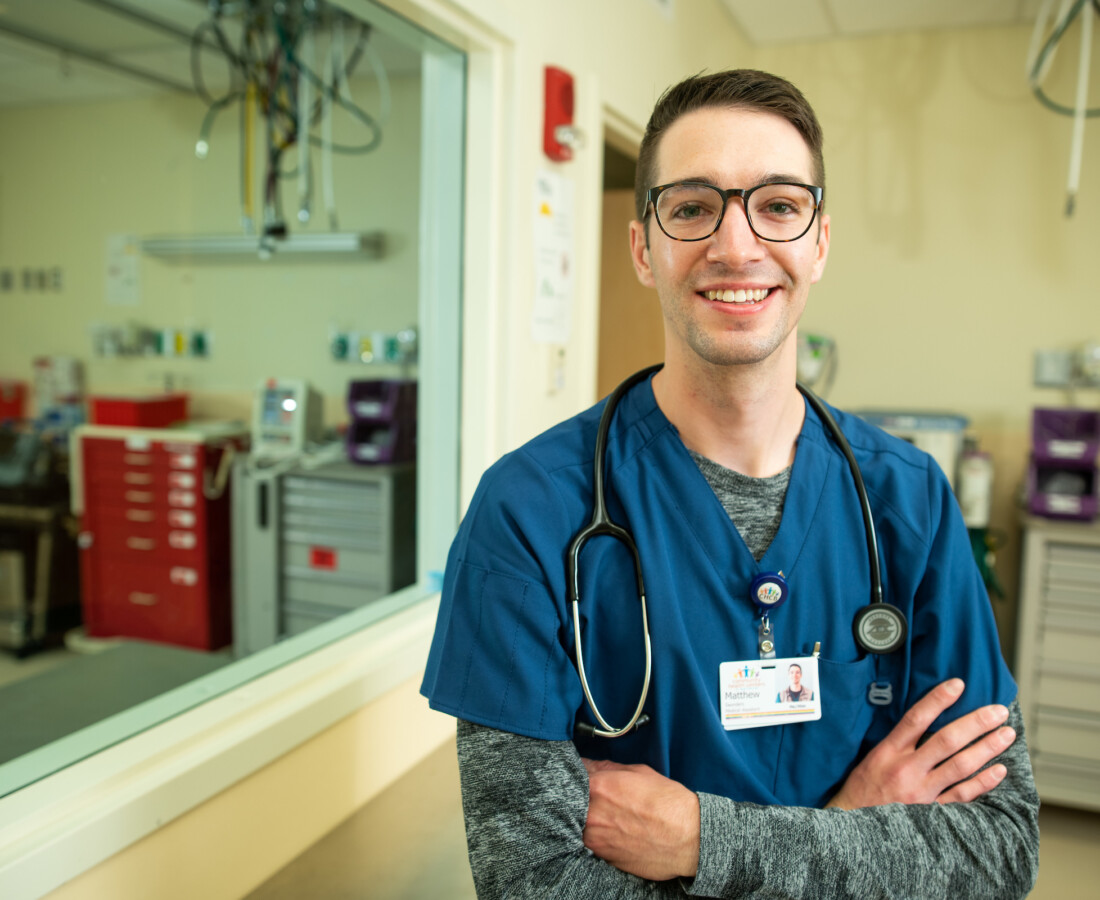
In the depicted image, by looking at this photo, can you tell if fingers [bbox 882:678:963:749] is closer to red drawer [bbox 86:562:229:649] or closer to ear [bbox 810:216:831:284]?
ear [bbox 810:216:831:284]

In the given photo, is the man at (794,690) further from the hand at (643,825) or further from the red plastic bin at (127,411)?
the red plastic bin at (127,411)

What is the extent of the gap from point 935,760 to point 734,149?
0.71 meters

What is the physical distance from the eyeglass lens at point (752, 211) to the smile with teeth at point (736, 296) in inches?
2.4

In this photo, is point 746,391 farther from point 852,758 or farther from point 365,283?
point 365,283

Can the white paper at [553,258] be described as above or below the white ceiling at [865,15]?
below

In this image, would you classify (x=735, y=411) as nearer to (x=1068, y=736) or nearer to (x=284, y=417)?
(x=1068, y=736)

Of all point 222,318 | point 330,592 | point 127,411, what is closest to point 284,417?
point 127,411

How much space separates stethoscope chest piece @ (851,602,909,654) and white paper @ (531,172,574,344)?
3.84ft

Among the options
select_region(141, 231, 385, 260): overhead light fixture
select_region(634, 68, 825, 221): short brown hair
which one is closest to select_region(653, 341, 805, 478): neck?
select_region(634, 68, 825, 221): short brown hair

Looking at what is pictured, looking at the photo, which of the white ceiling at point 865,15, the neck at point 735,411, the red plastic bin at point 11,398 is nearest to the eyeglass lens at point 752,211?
the neck at point 735,411

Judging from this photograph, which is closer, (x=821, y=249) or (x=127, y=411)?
(x=821, y=249)

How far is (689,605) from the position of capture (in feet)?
3.09

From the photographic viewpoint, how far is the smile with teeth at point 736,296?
3.02 ft

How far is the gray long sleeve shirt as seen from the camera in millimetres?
837
